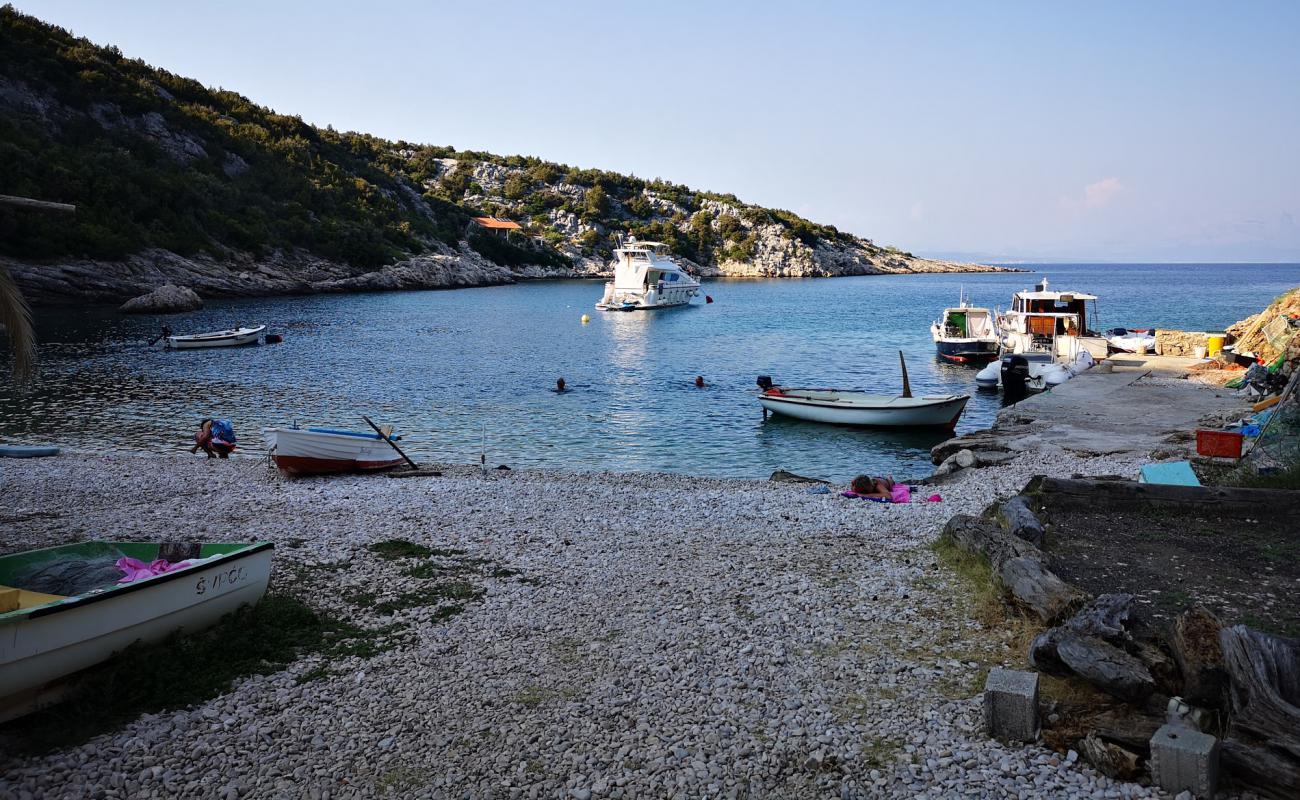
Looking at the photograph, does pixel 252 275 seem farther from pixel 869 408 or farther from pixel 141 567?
pixel 141 567

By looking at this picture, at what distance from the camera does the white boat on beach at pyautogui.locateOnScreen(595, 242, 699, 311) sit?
79.1 metres

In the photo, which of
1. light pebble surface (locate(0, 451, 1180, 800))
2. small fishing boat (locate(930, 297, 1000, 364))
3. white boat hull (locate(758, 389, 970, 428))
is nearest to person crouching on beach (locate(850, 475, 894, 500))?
light pebble surface (locate(0, 451, 1180, 800))

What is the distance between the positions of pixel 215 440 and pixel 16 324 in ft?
42.4

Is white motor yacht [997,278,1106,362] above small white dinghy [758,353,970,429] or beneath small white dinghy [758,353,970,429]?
Answer: above

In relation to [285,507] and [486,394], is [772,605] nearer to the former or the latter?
[285,507]

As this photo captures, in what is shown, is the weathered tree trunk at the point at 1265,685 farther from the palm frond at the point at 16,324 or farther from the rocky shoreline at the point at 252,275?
the rocky shoreline at the point at 252,275

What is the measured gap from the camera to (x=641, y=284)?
80562 millimetres

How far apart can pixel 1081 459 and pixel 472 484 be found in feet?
41.3

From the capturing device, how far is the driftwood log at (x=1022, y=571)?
7621 millimetres

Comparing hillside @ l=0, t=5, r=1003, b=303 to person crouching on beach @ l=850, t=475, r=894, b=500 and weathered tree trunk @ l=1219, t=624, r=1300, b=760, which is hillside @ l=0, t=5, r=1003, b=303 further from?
weathered tree trunk @ l=1219, t=624, r=1300, b=760

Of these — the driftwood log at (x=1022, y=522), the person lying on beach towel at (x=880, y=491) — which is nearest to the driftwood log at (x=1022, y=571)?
the driftwood log at (x=1022, y=522)

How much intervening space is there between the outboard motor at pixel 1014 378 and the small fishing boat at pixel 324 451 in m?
22.5

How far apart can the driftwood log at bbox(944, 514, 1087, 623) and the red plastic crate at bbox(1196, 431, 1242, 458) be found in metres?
7.64

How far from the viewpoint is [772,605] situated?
919 cm
